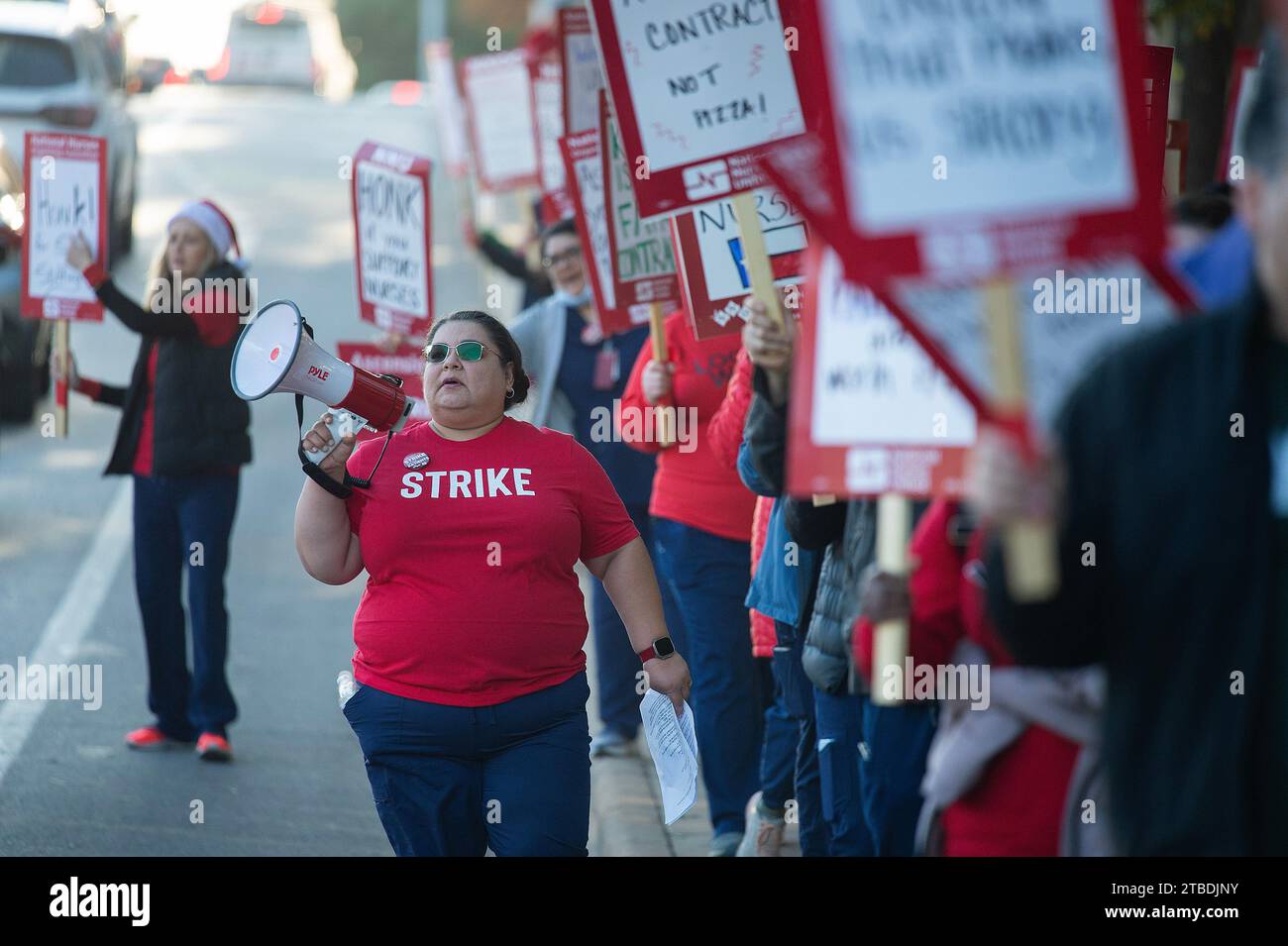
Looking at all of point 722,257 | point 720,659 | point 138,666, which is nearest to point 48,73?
point 138,666

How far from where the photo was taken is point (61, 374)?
7.69 meters

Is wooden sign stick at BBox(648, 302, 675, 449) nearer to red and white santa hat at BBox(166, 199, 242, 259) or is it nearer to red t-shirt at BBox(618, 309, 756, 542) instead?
red t-shirt at BBox(618, 309, 756, 542)

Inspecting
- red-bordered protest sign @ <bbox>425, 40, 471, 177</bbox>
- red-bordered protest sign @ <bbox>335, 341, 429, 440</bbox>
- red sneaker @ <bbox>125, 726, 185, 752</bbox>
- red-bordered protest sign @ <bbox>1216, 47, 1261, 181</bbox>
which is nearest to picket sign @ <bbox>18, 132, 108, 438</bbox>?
red-bordered protest sign @ <bbox>335, 341, 429, 440</bbox>

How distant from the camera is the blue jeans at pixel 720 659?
641 centimetres

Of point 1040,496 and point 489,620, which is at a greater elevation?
point 1040,496

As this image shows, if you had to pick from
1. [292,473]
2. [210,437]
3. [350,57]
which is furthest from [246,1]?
[210,437]

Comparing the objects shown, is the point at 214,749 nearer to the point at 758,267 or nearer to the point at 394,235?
the point at 394,235

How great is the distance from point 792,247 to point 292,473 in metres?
8.24

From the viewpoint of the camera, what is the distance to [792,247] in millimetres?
5762

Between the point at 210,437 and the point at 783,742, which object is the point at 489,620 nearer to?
the point at 783,742

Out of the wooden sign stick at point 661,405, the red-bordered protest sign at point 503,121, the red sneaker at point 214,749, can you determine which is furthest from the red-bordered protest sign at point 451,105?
the wooden sign stick at point 661,405

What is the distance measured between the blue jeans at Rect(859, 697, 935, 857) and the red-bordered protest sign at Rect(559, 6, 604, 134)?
480 cm

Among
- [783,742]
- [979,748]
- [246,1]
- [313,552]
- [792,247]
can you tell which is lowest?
[783,742]

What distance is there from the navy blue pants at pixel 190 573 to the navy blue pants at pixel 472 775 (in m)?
2.97
